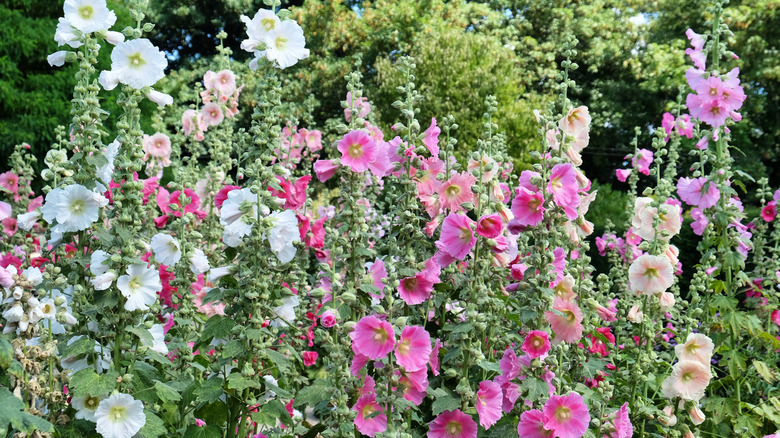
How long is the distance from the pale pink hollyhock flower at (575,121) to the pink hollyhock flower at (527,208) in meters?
0.24

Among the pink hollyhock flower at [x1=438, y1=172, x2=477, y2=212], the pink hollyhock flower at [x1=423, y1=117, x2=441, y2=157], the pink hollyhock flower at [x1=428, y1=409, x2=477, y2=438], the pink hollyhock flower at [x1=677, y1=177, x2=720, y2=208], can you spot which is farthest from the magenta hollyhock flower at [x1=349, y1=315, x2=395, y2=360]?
the pink hollyhock flower at [x1=677, y1=177, x2=720, y2=208]

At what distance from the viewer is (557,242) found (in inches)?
81.5

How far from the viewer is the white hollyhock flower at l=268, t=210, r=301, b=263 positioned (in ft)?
6.31

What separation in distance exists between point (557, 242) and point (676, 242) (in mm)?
7130

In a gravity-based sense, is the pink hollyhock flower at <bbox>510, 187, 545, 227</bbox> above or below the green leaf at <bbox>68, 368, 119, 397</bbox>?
above

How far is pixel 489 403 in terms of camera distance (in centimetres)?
192

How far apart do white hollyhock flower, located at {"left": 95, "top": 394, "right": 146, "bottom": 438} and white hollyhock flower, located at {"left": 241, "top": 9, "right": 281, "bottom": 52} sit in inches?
42.8

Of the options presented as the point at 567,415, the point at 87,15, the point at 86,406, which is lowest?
the point at 86,406

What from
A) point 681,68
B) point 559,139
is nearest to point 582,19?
point 681,68

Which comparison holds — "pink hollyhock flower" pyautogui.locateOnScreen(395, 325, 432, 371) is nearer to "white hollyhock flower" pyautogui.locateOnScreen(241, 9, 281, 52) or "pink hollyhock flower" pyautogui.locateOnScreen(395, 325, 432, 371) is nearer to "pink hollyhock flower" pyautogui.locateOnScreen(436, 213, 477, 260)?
"pink hollyhock flower" pyautogui.locateOnScreen(436, 213, 477, 260)

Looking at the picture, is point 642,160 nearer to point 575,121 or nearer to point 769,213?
point 769,213

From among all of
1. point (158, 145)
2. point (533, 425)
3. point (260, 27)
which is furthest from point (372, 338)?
point (158, 145)

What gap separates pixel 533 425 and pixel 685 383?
0.71 m

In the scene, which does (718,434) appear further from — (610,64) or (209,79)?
(610,64)
